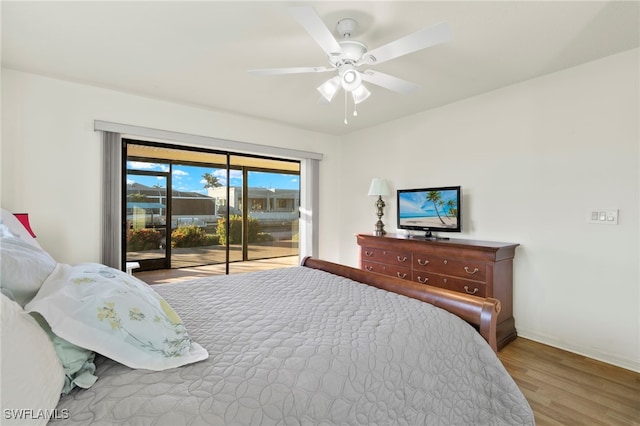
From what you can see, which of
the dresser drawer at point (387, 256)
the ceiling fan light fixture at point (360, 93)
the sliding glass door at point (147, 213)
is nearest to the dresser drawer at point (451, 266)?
the dresser drawer at point (387, 256)

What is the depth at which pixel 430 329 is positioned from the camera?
1399 mm

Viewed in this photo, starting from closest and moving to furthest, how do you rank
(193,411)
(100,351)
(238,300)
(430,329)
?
(193,411), (100,351), (430,329), (238,300)

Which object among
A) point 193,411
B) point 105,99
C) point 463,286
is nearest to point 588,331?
point 463,286

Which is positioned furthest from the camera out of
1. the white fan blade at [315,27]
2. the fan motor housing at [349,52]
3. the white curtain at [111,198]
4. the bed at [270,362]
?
the white curtain at [111,198]

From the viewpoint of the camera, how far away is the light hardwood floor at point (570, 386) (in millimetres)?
1827

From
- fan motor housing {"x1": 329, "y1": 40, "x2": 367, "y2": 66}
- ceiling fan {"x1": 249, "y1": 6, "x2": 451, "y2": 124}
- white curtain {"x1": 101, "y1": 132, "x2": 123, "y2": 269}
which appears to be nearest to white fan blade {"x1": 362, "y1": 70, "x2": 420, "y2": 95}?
ceiling fan {"x1": 249, "y1": 6, "x2": 451, "y2": 124}

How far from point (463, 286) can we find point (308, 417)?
95.3 inches

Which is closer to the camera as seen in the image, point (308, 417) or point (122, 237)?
point (308, 417)

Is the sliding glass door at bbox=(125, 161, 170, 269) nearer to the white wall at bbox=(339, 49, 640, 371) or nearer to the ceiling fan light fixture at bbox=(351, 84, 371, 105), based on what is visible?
the ceiling fan light fixture at bbox=(351, 84, 371, 105)

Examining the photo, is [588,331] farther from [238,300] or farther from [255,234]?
[255,234]

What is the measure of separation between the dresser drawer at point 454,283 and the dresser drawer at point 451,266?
0.14 ft

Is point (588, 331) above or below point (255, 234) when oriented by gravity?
below

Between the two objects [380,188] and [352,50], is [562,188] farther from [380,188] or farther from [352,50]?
[352,50]

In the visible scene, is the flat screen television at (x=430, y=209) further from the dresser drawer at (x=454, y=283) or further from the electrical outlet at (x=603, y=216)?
the electrical outlet at (x=603, y=216)
